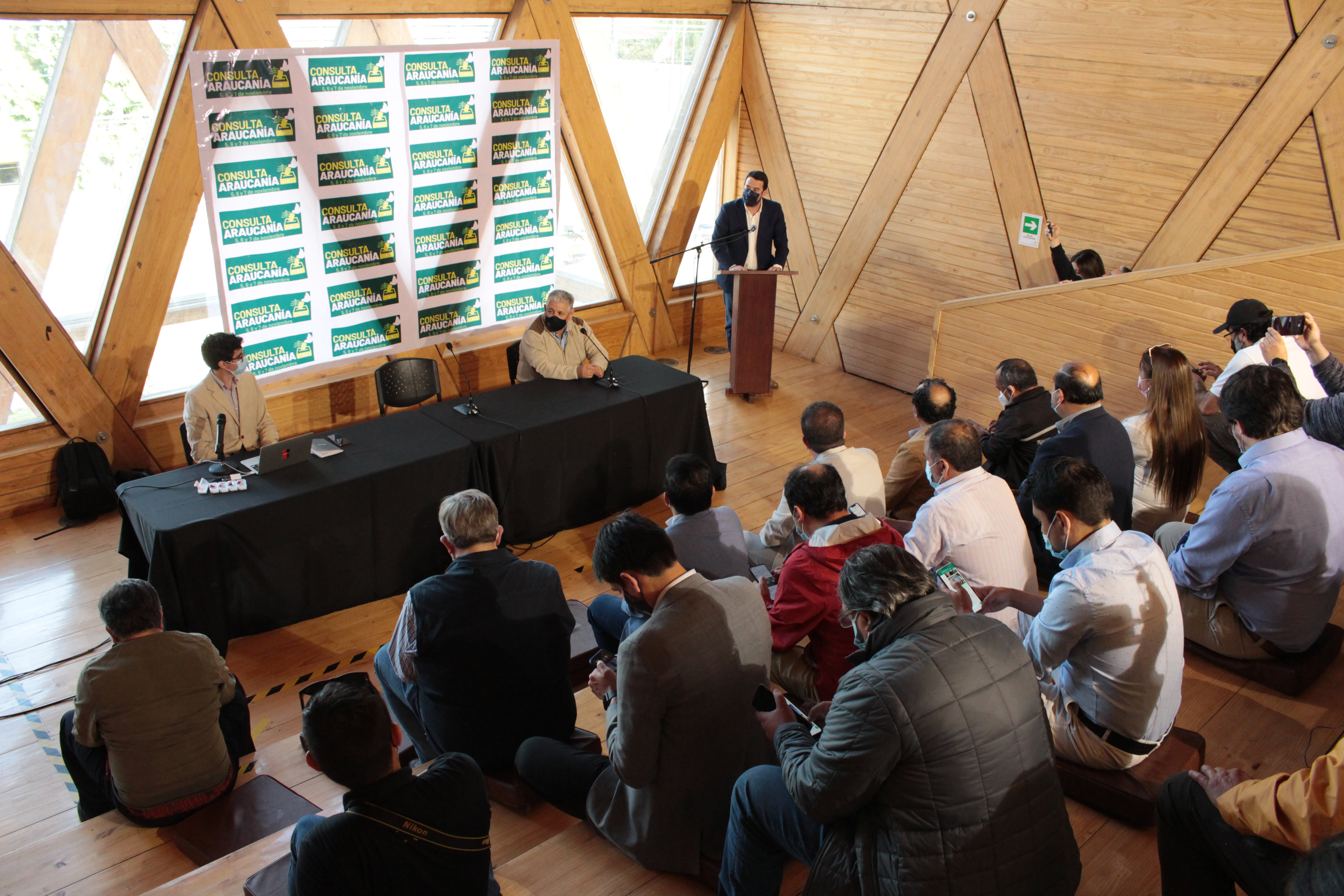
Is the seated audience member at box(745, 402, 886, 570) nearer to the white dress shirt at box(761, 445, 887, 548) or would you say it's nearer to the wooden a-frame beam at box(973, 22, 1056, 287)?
the white dress shirt at box(761, 445, 887, 548)

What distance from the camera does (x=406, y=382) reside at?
5.62 metres

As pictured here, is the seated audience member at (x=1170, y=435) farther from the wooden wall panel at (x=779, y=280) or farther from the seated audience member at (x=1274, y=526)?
the wooden wall panel at (x=779, y=280)

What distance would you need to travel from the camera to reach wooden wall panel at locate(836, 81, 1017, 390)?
6.20m

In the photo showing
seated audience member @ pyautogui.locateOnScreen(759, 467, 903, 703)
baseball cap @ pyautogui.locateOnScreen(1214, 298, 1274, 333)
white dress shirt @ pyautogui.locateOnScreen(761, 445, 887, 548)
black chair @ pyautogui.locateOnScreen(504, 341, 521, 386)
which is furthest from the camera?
black chair @ pyautogui.locateOnScreen(504, 341, 521, 386)

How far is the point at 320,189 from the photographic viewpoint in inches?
217

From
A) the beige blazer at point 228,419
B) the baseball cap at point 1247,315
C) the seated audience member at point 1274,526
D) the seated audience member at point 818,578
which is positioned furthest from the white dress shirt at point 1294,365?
the beige blazer at point 228,419

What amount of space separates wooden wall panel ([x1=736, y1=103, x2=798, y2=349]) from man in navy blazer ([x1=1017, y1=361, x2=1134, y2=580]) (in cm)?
389

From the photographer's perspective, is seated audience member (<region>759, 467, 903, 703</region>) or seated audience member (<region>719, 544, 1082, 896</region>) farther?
seated audience member (<region>759, 467, 903, 703</region>)

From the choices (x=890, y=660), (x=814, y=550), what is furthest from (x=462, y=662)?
(x=890, y=660)

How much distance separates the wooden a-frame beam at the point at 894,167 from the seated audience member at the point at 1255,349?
263 cm

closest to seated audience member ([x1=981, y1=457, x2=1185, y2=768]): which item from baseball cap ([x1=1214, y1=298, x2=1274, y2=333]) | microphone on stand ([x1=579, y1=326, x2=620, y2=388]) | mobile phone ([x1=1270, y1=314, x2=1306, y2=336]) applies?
baseball cap ([x1=1214, y1=298, x2=1274, y2=333])

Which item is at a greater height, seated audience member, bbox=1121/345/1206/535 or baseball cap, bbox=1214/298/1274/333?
baseball cap, bbox=1214/298/1274/333

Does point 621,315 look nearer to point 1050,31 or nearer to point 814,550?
point 1050,31

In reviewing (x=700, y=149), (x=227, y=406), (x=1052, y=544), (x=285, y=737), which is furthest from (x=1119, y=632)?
(x=700, y=149)
